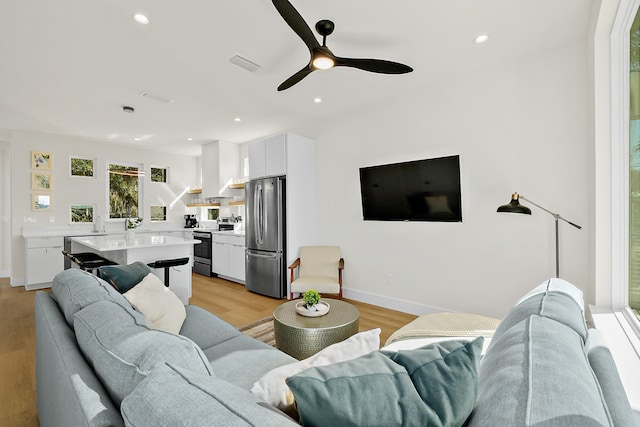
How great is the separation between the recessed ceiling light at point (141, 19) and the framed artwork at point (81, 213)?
5.00 meters

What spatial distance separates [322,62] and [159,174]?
598 cm

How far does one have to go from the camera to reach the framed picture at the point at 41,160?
526cm

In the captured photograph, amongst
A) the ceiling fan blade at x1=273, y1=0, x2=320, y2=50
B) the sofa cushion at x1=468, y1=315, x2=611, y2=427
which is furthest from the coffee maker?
the sofa cushion at x1=468, y1=315, x2=611, y2=427

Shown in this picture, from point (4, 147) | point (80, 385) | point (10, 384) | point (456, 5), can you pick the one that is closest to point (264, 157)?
point (456, 5)

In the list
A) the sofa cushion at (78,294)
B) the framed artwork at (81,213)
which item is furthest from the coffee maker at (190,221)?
the sofa cushion at (78,294)

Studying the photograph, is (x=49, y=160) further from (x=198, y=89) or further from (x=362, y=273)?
(x=362, y=273)

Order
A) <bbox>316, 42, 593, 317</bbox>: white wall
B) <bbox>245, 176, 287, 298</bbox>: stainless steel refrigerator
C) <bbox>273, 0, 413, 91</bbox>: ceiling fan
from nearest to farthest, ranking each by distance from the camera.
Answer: <bbox>273, 0, 413, 91</bbox>: ceiling fan → <bbox>316, 42, 593, 317</bbox>: white wall → <bbox>245, 176, 287, 298</bbox>: stainless steel refrigerator

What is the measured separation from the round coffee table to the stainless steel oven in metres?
3.95

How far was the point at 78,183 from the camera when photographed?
5781 millimetres

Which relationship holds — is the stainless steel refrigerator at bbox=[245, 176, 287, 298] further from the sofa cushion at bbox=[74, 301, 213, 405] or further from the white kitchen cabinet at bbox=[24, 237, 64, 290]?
the white kitchen cabinet at bbox=[24, 237, 64, 290]

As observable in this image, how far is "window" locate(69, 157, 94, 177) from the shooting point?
5.75m

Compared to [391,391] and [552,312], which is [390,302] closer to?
[552,312]

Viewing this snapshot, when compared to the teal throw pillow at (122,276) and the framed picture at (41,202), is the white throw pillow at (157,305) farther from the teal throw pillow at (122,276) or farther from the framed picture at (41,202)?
the framed picture at (41,202)

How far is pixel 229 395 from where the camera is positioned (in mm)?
646
